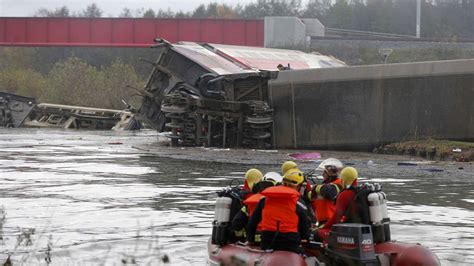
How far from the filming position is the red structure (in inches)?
2589

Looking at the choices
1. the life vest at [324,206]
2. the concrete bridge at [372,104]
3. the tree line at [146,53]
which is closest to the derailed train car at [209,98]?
the concrete bridge at [372,104]

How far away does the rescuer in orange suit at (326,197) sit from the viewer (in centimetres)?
1362

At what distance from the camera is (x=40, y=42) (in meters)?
68.0

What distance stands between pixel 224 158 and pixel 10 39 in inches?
1496

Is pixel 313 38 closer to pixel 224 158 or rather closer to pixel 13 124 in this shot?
pixel 13 124

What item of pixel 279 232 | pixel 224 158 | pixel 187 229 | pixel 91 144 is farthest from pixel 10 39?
pixel 279 232

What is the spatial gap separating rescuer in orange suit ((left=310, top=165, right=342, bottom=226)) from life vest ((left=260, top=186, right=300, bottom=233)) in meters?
1.73

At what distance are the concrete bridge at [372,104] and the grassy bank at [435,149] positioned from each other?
2.60ft

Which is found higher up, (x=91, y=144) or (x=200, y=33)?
(x=200, y=33)

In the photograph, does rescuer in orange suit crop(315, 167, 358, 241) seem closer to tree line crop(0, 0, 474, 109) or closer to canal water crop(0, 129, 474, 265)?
canal water crop(0, 129, 474, 265)

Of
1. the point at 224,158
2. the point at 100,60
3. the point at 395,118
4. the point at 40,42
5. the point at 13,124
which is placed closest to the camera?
the point at 224,158

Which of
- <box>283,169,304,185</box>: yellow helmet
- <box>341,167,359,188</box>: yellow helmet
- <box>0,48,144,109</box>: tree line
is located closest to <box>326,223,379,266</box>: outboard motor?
<box>283,169,304,185</box>: yellow helmet

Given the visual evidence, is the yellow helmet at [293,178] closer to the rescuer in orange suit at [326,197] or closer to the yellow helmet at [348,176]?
the yellow helmet at [348,176]

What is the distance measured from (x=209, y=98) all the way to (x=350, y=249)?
89.1ft
